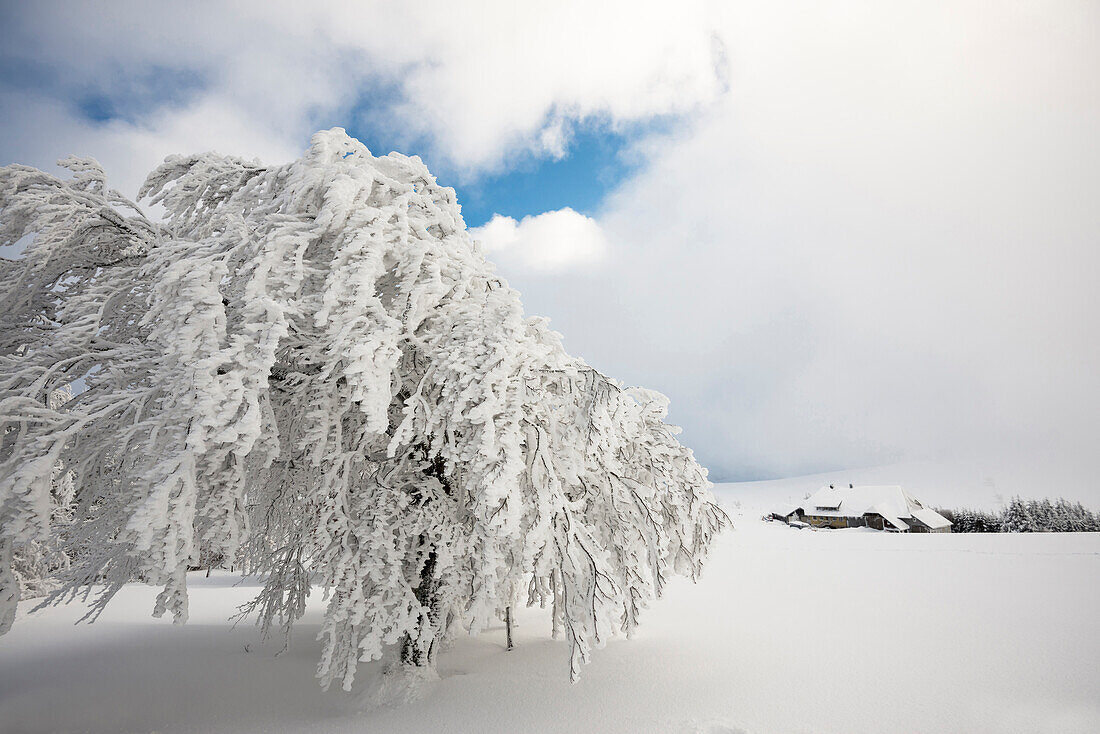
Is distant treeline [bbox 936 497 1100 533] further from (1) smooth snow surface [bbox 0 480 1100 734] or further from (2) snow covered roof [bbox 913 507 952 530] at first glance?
(1) smooth snow surface [bbox 0 480 1100 734]

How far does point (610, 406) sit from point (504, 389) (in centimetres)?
150

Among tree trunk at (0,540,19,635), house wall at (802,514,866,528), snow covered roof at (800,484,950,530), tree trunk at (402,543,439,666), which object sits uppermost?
tree trunk at (0,540,19,635)

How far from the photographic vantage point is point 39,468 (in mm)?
3682

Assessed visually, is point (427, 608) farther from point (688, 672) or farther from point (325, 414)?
point (688, 672)

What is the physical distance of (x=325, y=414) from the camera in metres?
5.09

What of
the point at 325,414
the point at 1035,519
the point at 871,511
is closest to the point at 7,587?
the point at 325,414

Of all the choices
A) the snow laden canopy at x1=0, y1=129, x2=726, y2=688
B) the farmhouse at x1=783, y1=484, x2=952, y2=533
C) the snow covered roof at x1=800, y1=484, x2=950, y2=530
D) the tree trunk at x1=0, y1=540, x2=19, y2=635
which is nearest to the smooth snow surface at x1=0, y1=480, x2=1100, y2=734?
the snow laden canopy at x1=0, y1=129, x2=726, y2=688

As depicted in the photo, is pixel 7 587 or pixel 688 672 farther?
pixel 688 672

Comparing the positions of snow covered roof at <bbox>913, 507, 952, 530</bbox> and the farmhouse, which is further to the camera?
the farmhouse

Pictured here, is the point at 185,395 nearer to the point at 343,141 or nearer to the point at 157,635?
the point at 343,141

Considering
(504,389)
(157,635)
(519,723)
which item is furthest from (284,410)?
(157,635)

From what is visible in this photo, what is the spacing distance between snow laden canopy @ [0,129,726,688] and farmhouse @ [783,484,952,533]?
130 ft

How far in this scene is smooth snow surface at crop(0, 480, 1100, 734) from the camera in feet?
16.1

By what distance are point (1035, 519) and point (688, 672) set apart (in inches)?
1669
